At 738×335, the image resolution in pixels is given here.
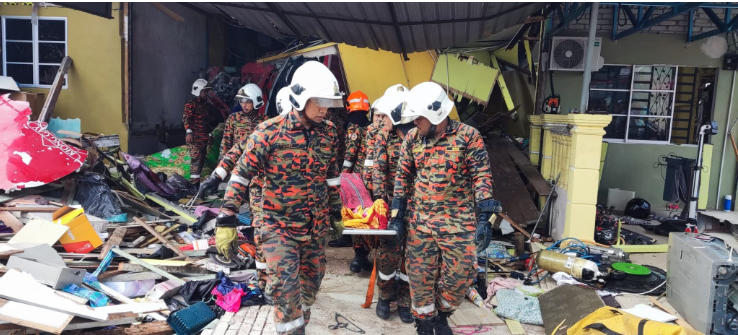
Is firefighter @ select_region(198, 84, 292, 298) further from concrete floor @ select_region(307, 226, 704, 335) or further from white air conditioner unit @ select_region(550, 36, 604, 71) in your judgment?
white air conditioner unit @ select_region(550, 36, 604, 71)

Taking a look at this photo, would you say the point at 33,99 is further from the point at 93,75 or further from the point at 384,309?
the point at 384,309

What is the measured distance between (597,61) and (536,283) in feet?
16.3

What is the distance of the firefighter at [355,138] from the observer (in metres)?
6.40

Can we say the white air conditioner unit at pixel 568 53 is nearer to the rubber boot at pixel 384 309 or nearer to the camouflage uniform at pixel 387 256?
A: the camouflage uniform at pixel 387 256

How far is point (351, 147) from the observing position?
6.38 metres

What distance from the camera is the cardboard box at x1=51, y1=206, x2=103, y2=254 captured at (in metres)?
5.34

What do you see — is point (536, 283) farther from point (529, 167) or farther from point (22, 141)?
point (22, 141)

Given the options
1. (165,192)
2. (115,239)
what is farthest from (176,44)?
(115,239)

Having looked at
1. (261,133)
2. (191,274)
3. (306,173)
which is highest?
(261,133)

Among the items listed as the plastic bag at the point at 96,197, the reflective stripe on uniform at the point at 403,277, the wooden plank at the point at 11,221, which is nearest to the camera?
the reflective stripe on uniform at the point at 403,277

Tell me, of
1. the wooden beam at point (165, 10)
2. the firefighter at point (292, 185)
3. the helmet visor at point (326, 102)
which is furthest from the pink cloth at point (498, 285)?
the wooden beam at point (165, 10)

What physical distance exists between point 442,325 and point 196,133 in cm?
709

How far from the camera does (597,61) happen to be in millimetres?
8688

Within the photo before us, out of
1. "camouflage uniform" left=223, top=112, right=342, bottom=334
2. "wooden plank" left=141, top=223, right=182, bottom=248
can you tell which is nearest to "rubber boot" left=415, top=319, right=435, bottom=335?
"camouflage uniform" left=223, top=112, right=342, bottom=334
